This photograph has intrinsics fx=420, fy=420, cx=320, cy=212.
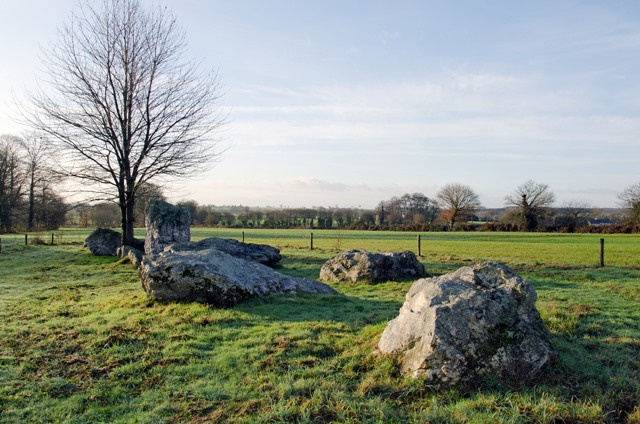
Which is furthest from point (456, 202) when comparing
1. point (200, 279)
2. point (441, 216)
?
point (200, 279)

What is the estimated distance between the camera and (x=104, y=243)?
24.9m

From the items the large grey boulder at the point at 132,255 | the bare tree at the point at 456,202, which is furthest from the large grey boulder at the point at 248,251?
the bare tree at the point at 456,202

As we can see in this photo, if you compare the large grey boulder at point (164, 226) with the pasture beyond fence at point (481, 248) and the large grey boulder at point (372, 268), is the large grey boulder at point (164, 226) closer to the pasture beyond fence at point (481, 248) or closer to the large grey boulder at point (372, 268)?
the large grey boulder at point (372, 268)

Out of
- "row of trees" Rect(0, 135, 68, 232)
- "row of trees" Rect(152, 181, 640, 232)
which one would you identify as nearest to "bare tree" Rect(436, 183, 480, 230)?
"row of trees" Rect(152, 181, 640, 232)

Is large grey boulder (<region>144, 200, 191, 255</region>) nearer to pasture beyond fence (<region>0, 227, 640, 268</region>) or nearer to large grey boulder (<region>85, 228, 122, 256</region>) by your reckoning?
large grey boulder (<region>85, 228, 122, 256</region>)

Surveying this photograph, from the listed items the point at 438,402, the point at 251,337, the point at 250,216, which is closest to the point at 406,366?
the point at 438,402

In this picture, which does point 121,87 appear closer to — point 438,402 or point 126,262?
point 126,262

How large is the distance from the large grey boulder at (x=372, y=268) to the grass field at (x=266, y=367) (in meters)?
3.65

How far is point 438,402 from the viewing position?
15.8 feet

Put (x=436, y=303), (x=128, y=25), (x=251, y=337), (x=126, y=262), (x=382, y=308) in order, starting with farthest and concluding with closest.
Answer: (x=128, y=25)
(x=126, y=262)
(x=382, y=308)
(x=251, y=337)
(x=436, y=303)

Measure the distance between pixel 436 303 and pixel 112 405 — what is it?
4.39m

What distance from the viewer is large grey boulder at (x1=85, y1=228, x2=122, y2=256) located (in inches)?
965

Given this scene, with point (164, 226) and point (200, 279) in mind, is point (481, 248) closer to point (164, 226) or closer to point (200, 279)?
point (164, 226)

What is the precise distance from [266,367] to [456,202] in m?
85.6
